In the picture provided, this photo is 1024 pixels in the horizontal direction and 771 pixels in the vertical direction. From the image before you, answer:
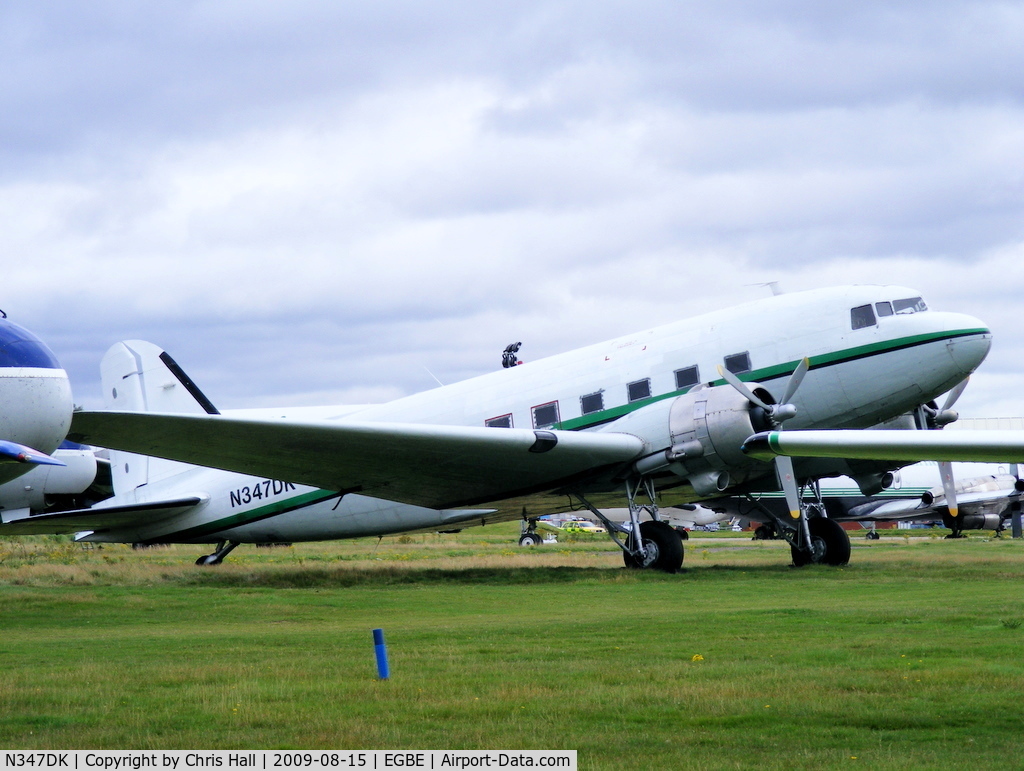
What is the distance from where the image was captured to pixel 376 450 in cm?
2145

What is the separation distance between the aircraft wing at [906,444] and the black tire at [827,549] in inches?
761

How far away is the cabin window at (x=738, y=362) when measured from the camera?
21594 mm

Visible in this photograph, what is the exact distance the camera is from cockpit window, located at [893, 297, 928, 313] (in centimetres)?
2120

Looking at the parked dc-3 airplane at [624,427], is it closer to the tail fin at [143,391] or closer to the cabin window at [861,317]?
the cabin window at [861,317]

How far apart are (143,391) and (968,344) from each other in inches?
773

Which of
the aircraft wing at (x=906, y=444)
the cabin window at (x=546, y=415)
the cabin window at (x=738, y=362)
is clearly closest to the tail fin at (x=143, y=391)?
the cabin window at (x=546, y=415)

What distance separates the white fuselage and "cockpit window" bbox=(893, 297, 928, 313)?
0.31ft

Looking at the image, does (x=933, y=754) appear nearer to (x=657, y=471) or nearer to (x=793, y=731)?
(x=793, y=731)

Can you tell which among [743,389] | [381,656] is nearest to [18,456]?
[381,656]

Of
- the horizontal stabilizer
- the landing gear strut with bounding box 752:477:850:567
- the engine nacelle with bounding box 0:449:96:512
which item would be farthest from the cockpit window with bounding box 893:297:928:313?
the engine nacelle with bounding box 0:449:96:512

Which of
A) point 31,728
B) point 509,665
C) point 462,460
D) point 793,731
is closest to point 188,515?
point 462,460

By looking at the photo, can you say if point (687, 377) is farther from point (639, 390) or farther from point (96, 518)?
point (96, 518)

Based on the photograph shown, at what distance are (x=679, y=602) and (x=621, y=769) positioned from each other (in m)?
11.3

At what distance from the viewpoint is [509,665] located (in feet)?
34.5
